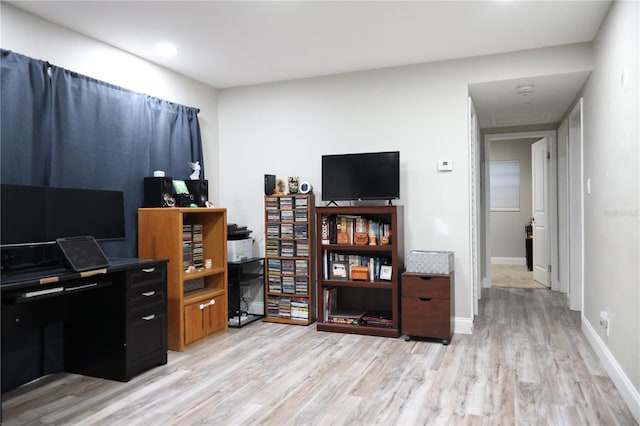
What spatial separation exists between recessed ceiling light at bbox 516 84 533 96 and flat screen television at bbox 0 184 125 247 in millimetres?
3717

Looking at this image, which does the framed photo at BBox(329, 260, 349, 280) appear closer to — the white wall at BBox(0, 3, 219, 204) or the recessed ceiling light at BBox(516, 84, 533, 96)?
the white wall at BBox(0, 3, 219, 204)

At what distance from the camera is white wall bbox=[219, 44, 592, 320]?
412 cm

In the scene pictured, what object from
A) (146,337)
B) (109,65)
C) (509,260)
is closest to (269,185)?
(109,65)

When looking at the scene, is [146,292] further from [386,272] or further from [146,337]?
[386,272]

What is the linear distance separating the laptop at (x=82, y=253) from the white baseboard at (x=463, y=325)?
304 centimetres

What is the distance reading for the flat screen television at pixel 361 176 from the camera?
13.3ft

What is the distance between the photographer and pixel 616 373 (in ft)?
9.27

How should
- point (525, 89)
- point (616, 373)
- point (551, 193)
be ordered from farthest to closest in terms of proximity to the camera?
point (551, 193) < point (525, 89) < point (616, 373)

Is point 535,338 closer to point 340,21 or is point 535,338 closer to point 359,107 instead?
point 359,107

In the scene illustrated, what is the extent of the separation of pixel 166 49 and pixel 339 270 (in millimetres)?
2523

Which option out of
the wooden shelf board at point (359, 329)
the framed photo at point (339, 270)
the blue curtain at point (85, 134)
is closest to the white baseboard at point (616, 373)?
the wooden shelf board at point (359, 329)

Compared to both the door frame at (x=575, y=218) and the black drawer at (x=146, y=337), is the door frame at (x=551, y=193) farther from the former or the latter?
the black drawer at (x=146, y=337)

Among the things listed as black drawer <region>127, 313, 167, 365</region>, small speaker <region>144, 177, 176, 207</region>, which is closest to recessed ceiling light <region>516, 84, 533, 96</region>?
small speaker <region>144, 177, 176, 207</region>

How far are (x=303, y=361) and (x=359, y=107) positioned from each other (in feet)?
8.32
